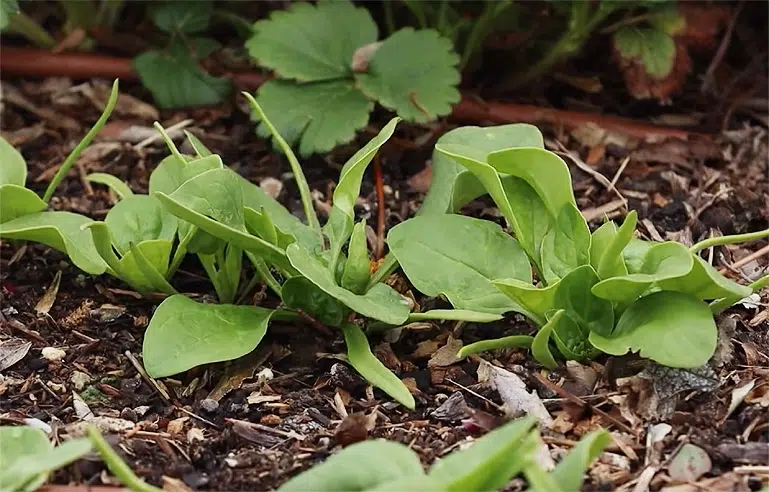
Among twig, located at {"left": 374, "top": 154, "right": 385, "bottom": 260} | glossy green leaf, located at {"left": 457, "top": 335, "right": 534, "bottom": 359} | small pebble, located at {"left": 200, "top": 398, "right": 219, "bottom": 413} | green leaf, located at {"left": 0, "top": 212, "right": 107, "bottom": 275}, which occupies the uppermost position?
green leaf, located at {"left": 0, "top": 212, "right": 107, "bottom": 275}

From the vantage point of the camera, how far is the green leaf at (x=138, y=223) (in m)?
1.38

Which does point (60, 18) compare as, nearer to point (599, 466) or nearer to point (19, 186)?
point (19, 186)

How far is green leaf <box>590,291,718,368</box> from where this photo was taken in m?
1.08

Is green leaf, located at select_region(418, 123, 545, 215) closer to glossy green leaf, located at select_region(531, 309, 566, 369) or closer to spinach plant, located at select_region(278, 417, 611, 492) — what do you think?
glossy green leaf, located at select_region(531, 309, 566, 369)

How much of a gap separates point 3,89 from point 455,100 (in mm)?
949

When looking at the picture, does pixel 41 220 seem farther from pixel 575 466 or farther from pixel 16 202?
pixel 575 466

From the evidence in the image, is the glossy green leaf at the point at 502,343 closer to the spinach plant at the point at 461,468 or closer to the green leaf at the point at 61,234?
the spinach plant at the point at 461,468

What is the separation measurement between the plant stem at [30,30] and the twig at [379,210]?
0.79m

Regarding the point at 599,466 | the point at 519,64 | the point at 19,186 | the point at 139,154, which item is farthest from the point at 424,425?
the point at 519,64

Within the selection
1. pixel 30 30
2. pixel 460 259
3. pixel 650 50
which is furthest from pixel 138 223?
pixel 650 50

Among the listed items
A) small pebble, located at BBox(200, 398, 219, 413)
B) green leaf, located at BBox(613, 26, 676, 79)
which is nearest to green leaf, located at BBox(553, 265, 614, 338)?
small pebble, located at BBox(200, 398, 219, 413)

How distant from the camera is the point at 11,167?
147 centimetres

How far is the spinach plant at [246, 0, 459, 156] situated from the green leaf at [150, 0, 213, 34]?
25 centimetres

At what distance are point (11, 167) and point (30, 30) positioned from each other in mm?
620
